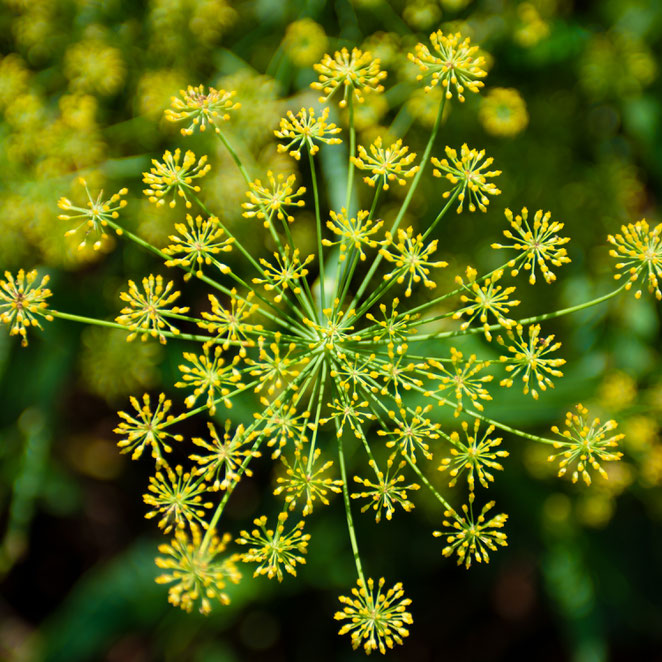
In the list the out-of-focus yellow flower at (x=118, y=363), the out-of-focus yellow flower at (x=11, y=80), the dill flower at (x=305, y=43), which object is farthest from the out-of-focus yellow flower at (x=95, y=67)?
the out-of-focus yellow flower at (x=118, y=363)

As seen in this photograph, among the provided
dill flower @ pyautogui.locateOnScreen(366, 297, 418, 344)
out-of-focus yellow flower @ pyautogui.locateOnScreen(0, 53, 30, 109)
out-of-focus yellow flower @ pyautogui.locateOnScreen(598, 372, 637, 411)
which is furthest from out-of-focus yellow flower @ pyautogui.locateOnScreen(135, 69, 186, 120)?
out-of-focus yellow flower @ pyautogui.locateOnScreen(598, 372, 637, 411)

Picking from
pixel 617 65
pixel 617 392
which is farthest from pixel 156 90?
pixel 617 392

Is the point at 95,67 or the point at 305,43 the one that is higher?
the point at 305,43

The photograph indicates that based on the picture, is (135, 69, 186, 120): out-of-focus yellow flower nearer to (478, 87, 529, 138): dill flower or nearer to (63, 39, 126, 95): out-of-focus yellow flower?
(63, 39, 126, 95): out-of-focus yellow flower

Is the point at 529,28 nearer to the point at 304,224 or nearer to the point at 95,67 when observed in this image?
the point at 304,224

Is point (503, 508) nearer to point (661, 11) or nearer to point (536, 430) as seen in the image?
point (536, 430)
